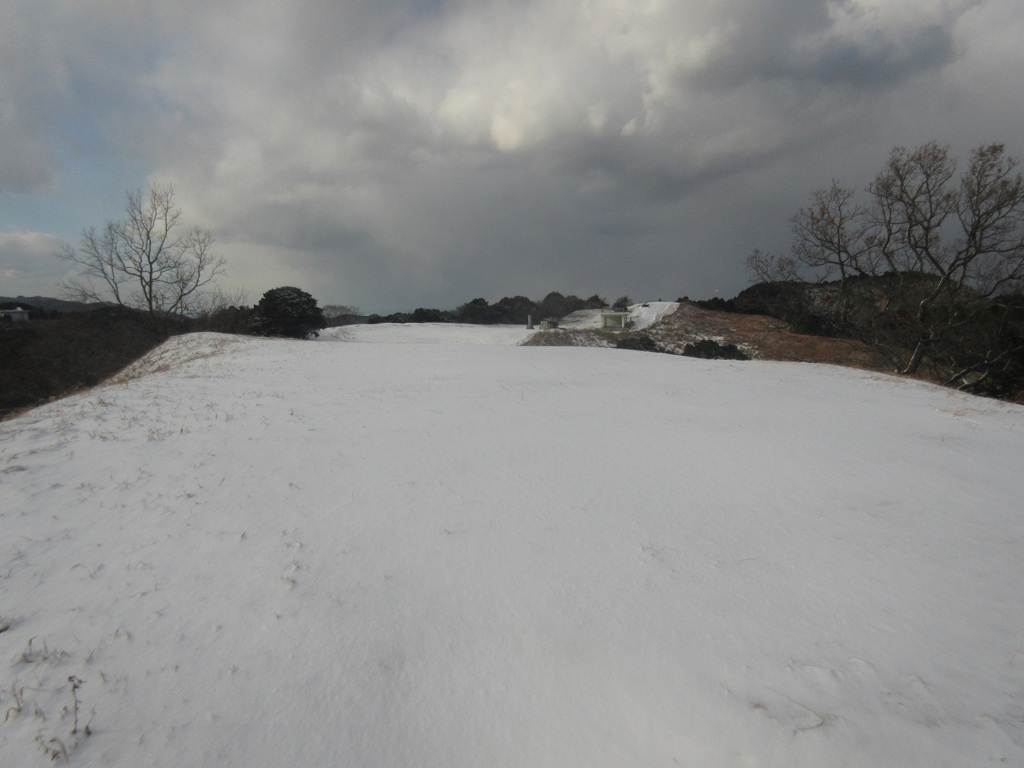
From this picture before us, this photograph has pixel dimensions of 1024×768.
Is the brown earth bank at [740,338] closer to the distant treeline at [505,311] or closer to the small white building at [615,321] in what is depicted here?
the small white building at [615,321]

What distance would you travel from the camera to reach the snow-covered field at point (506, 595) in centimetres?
223

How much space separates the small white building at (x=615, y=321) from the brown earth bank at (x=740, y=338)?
7.40ft

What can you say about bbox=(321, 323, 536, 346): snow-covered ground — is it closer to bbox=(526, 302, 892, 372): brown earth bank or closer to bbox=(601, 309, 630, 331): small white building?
bbox=(526, 302, 892, 372): brown earth bank

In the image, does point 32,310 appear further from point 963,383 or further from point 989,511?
point 963,383

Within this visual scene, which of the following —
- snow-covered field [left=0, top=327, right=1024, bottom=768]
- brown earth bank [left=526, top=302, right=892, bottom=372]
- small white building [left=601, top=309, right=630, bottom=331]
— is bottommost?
snow-covered field [left=0, top=327, right=1024, bottom=768]

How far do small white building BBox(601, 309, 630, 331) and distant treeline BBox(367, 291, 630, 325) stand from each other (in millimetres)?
8623

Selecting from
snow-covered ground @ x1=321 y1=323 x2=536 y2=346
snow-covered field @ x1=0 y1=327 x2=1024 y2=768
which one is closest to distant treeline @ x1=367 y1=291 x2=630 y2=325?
snow-covered ground @ x1=321 y1=323 x2=536 y2=346

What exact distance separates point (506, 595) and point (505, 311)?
139 ft

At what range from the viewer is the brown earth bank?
22.6 meters

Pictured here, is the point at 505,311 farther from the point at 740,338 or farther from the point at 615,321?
the point at 740,338

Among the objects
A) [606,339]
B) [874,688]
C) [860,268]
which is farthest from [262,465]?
[606,339]

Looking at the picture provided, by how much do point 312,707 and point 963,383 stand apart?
73.0ft

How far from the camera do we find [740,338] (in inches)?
1082

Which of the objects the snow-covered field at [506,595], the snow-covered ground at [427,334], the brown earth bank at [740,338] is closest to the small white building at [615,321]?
the brown earth bank at [740,338]
